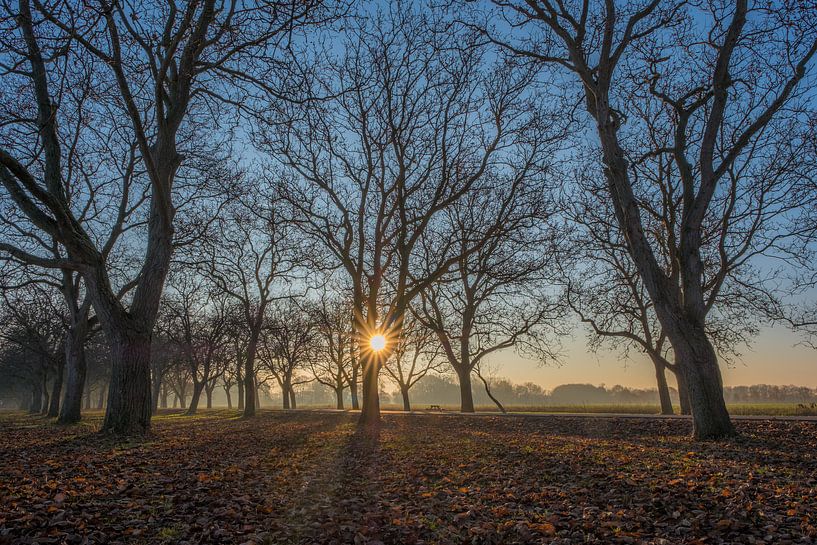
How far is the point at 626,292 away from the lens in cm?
2402

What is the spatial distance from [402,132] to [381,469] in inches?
496

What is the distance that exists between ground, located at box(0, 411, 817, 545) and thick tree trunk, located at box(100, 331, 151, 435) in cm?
55

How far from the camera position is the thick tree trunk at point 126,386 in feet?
34.1

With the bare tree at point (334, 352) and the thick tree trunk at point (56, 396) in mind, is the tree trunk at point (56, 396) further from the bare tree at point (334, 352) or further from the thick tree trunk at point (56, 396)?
the bare tree at point (334, 352)

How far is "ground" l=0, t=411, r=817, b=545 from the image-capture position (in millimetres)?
4359

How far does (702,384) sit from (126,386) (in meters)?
13.6

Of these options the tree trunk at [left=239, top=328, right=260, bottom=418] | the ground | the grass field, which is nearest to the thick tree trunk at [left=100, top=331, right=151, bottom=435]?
the ground

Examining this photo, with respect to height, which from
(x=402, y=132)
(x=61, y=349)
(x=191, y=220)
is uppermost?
(x=402, y=132)

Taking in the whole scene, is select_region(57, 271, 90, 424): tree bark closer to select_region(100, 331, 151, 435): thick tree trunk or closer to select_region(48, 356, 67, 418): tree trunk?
select_region(100, 331, 151, 435): thick tree trunk

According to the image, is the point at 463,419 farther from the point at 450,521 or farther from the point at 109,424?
the point at 450,521

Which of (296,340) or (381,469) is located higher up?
(296,340)

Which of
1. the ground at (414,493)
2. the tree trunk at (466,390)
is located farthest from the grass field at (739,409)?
the ground at (414,493)

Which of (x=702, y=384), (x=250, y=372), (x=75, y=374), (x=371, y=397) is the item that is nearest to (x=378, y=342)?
(x=371, y=397)

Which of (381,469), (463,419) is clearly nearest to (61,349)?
(463,419)
